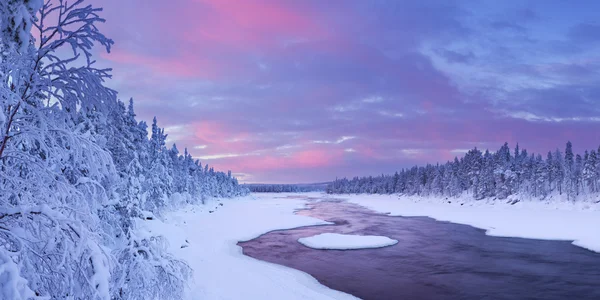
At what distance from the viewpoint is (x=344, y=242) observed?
112ft

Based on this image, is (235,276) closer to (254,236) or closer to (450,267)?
(450,267)

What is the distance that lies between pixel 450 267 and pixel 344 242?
11157 mm

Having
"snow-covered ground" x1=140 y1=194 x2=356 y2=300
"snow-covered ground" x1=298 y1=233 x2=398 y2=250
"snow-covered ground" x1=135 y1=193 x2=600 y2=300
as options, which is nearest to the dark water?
"snow-covered ground" x1=298 y1=233 x2=398 y2=250

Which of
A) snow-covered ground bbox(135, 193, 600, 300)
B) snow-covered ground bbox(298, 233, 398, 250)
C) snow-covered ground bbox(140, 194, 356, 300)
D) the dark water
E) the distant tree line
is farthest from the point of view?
the distant tree line

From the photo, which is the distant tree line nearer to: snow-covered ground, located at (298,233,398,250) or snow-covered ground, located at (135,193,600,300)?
snow-covered ground, located at (135,193,600,300)

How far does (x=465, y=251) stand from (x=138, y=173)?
31.9m

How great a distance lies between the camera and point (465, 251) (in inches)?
1236

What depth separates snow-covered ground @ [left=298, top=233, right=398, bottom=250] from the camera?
32.7 meters

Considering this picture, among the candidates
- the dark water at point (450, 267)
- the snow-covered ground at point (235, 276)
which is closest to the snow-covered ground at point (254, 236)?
the snow-covered ground at point (235, 276)

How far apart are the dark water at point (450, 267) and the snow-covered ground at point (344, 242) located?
1.12 m

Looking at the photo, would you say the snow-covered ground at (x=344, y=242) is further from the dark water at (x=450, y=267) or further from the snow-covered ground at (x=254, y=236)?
the dark water at (x=450, y=267)

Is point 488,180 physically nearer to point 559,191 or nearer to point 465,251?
point 559,191

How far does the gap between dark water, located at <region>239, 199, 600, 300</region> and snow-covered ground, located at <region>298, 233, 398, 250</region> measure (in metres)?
1.12

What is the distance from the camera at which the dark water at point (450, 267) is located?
64.8 feet
